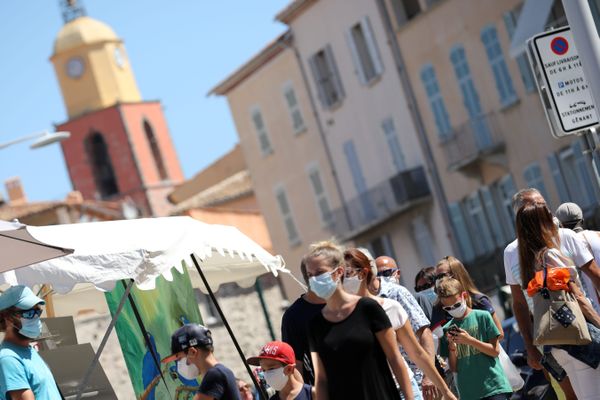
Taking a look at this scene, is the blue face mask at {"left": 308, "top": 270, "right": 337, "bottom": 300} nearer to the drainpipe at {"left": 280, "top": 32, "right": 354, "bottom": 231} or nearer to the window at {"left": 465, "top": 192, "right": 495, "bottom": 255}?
the window at {"left": 465, "top": 192, "right": 495, "bottom": 255}

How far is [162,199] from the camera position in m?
103

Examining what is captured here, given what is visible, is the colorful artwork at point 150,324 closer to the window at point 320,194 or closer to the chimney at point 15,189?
the window at point 320,194

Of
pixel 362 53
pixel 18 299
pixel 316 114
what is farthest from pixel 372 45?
pixel 18 299

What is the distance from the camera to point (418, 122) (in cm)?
4419

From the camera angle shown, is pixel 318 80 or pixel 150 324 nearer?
pixel 150 324

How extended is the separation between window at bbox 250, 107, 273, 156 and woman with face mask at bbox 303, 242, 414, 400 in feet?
156

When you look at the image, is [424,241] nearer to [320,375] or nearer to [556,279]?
[556,279]

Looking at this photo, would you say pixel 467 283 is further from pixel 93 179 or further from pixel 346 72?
pixel 93 179

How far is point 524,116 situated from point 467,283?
27785 mm

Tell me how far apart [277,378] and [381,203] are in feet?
128

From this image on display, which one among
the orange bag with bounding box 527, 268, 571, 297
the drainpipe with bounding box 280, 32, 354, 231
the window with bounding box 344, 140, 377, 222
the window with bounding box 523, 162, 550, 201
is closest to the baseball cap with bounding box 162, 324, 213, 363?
the orange bag with bounding box 527, 268, 571, 297

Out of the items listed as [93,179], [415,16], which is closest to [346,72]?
[415,16]

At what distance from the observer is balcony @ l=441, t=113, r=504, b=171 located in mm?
40531

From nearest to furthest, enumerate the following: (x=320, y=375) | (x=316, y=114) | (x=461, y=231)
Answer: (x=320, y=375) < (x=461, y=231) < (x=316, y=114)
